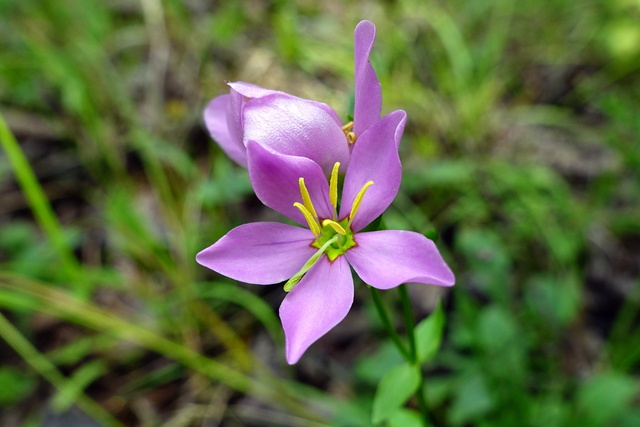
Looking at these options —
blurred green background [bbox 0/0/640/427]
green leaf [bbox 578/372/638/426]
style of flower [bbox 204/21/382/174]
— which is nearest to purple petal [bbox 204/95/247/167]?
style of flower [bbox 204/21/382/174]

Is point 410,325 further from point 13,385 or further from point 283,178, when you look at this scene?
point 13,385

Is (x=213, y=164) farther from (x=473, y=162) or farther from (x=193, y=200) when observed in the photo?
(x=473, y=162)

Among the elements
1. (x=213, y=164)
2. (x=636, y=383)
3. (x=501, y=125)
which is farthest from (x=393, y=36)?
(x=636, y=383)

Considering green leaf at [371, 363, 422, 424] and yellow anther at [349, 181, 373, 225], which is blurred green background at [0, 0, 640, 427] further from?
yellow anther at [349, 181, 373, 225]

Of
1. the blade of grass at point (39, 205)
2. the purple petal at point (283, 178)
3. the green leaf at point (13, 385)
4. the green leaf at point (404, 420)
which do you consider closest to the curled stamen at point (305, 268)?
the purple petal at point (283, 178)

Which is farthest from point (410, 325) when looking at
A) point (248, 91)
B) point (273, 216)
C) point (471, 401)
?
point (273, 216)

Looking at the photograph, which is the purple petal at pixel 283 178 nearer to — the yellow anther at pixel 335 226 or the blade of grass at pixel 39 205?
the yellow anther at pixel 335 226
